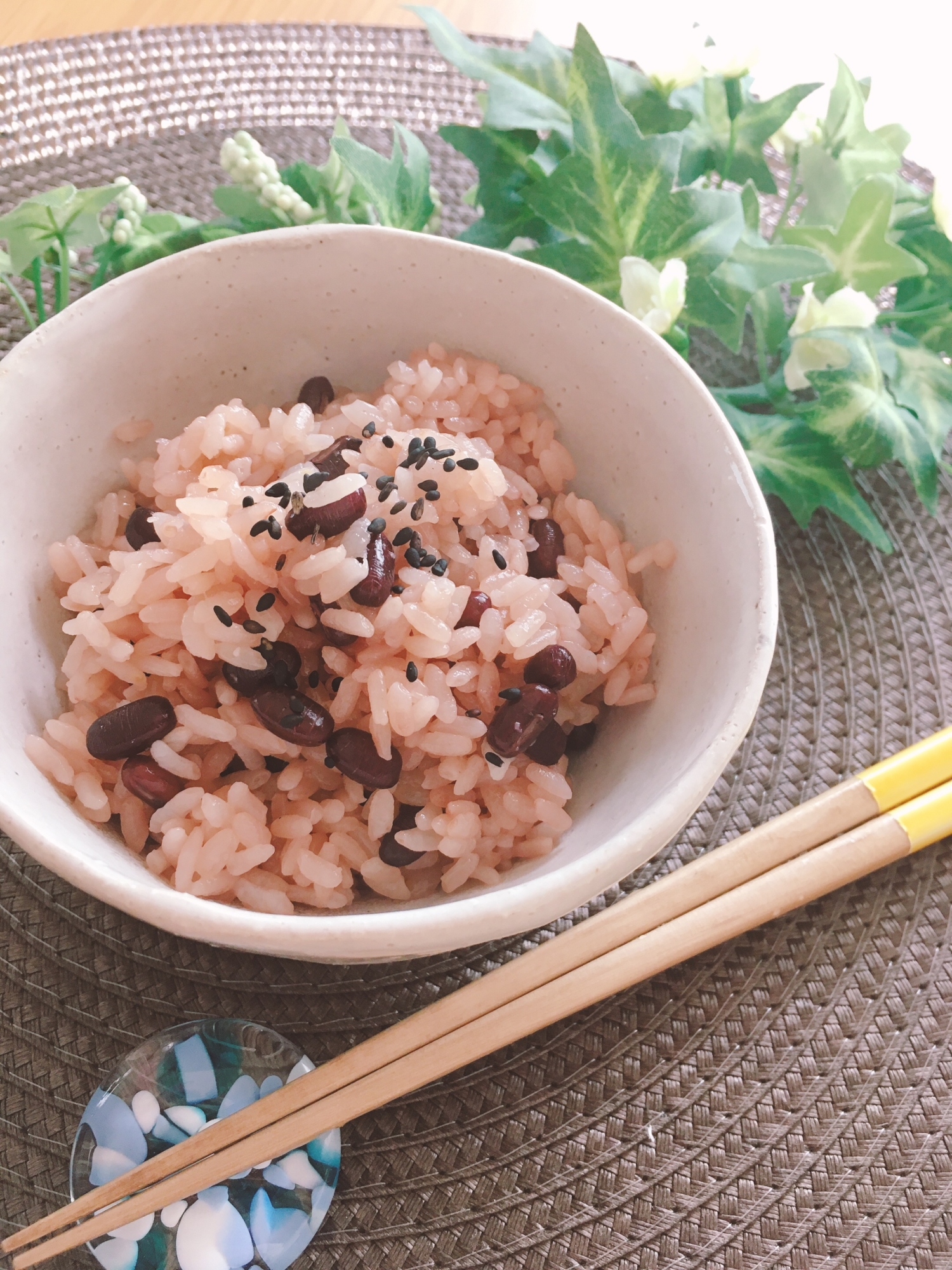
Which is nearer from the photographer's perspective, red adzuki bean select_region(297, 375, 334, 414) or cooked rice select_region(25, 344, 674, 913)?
cooked rice select_region(25, 344, 674, 913)

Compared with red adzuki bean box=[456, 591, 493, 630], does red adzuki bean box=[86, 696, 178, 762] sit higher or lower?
lower

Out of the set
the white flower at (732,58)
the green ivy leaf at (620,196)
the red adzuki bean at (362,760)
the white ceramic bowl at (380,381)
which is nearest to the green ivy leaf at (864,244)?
the green ivy leaf at (620,196)

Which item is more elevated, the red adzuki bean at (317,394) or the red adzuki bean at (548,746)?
the red adzuki bean at (317,394)

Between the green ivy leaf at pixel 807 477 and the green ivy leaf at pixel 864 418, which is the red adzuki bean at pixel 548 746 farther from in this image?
the green ivy leaf at pixel 864 418

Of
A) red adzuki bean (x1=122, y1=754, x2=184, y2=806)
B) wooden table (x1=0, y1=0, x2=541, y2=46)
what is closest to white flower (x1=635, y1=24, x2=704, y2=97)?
wooden table (x1=0, y1=0, x2=541, y2=46)

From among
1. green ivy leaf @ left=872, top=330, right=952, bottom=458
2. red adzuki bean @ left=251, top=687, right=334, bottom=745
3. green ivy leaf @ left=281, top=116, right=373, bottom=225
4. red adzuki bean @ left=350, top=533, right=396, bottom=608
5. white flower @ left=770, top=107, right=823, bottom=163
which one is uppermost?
white flower @ left=770, top=107, right=823, bottom=163

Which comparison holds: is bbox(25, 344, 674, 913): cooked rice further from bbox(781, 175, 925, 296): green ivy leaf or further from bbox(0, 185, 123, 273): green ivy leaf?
bbox(781, 175, 925, 296): green ivy leaf

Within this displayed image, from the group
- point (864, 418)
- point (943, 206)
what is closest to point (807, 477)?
point (864, 418)
